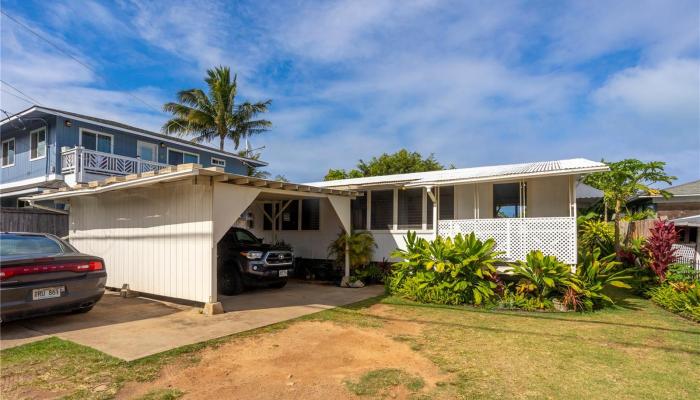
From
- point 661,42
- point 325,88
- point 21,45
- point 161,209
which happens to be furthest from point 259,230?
point 661,42

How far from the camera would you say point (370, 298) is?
9.16m

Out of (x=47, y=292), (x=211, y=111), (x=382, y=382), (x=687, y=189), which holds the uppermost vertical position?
(x=211, y=111)

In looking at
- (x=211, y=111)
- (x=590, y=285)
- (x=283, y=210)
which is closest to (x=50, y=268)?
(x=283, y=210)

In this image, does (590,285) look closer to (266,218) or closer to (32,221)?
(266,218)

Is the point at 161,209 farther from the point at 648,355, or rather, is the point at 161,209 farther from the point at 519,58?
the point at 519,58

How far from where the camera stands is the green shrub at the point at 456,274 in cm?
848

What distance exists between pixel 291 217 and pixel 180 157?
397 inches

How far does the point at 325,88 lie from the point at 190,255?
12048 mm

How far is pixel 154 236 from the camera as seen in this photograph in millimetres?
8516

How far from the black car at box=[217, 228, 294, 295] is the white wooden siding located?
167 centimetres

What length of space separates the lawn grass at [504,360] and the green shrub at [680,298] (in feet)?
0.97

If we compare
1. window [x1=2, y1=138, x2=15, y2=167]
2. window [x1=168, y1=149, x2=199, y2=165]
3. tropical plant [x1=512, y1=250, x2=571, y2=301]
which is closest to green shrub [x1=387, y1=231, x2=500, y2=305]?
tropical plant [x1=512, y1=250, x2=571, y2=301]

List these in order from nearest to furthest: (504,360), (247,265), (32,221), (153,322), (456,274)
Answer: (504,360)
(153,322)
(456,274)
(247,265)
(32,221)

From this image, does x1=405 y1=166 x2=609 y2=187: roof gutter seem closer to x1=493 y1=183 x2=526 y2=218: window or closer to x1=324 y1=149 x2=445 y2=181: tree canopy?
x1=493 y1=183 x2=526 y2=218: window
